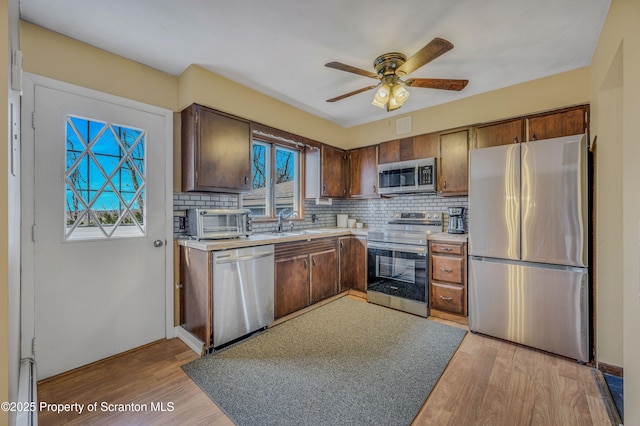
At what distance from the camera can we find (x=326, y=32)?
2.08 metres

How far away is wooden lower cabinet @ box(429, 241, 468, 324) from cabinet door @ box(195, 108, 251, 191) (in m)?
2.23

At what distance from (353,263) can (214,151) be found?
2.29 meters

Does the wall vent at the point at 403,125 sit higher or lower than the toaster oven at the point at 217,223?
higher

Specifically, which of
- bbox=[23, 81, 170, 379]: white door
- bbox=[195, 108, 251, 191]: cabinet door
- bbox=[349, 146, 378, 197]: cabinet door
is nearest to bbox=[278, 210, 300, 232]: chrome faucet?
bbox=[195, 108, 251, 191]: cabinet door

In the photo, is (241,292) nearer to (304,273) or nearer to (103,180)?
(304,273)

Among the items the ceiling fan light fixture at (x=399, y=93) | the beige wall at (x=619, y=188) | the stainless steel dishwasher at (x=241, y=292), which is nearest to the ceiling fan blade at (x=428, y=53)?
the ceiling fan light fixture at (x=399, y=93)

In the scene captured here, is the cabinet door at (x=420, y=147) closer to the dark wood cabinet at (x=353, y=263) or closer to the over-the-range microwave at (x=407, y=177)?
the over-the-range microwave at (x=407, y=177)

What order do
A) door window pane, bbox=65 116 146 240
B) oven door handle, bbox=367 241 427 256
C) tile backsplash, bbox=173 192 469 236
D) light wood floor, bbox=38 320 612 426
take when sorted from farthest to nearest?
oven door handle, bbox=367 241 427 256 < tile backsplash, bbox=173 192 469 236 < door window pane, bbox=65 116 146 240 < light wood floor, bbox=38 320 612 426

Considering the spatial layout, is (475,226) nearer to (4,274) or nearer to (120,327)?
(4,274)

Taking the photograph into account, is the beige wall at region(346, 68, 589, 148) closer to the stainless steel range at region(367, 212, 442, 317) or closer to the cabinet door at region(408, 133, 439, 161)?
the cabinet door at region(408, 133, 439, 161)

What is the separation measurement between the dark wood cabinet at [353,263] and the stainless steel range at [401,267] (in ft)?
0.45

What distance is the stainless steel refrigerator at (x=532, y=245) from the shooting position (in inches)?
86.7

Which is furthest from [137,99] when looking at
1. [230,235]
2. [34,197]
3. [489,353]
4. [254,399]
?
[489,353]

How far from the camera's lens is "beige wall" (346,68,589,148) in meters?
2.60
